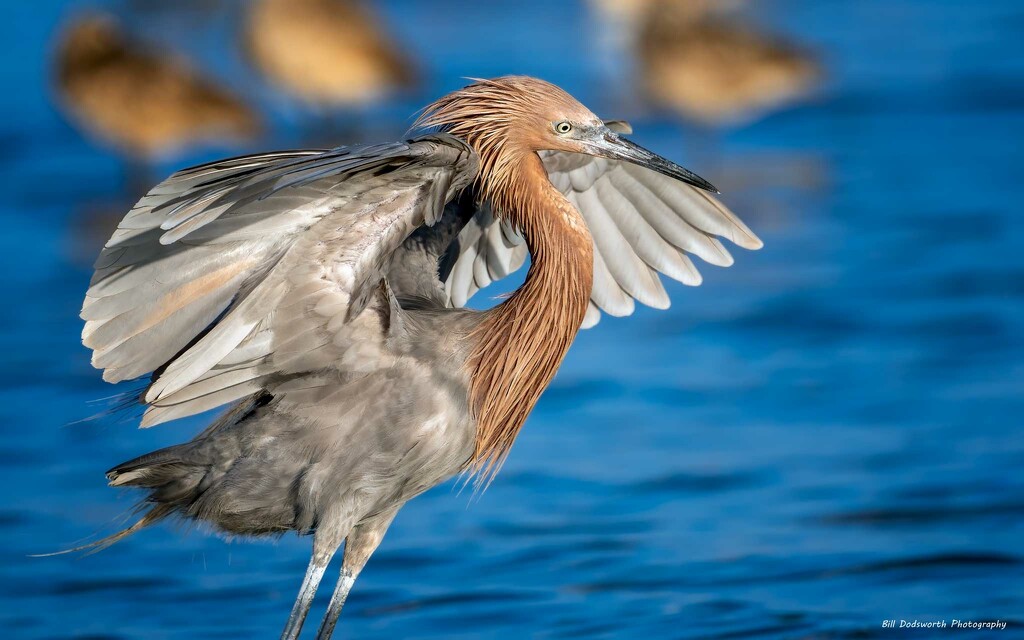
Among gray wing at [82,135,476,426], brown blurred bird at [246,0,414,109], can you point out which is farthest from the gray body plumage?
brown blurred bird at [246,0,414,109]

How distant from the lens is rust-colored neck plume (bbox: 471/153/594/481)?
17.5 feet

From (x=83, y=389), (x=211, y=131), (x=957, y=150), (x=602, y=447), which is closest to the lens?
(x=602, y=447)

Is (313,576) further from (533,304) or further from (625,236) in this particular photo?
(625,236)

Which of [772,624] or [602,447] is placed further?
[602,447]

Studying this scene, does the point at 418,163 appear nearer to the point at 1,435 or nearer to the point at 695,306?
the point at 1,435

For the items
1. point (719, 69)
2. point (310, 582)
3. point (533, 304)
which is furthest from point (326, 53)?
point (310, 582)

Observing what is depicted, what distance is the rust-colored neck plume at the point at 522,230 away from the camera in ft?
17.5

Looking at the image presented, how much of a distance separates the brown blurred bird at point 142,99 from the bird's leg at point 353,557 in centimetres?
617

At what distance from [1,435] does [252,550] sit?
6.54 ft

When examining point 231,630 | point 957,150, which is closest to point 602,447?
point 231,630

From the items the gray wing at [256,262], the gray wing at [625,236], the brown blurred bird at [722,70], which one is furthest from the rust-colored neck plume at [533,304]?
the brown blurred bird at [722,70]

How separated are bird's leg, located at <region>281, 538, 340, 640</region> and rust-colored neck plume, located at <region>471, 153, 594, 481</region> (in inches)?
26.4

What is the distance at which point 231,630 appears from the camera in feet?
20.4

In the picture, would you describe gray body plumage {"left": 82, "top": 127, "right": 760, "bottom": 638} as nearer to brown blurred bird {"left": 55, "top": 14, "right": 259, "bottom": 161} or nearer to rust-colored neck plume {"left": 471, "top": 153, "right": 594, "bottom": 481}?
rust-colored neck plume {"left": 471, "top": 153, "right": 594, "bottom": 481}
